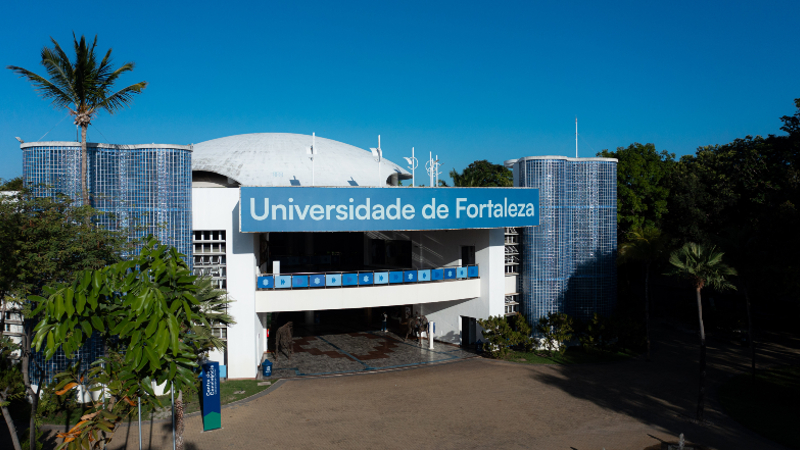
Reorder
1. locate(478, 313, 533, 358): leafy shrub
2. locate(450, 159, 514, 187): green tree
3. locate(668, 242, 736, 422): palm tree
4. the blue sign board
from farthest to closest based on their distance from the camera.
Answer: locate(450, 159, 514, 187): green tree
locate(478, 313, 533, 358): leafy shrub
the blue sign board
locate(668, 242, 736, 422): palm tree

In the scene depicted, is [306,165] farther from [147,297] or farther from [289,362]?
[147,297]

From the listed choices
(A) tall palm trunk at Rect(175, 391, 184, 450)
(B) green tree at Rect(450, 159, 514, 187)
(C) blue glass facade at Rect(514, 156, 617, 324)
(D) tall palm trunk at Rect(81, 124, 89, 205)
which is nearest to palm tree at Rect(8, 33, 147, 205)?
(D) tall palm trunk at Rect(81, 124, 89, 205)

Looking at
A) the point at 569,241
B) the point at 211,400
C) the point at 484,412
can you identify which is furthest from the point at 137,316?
the point at 569,241

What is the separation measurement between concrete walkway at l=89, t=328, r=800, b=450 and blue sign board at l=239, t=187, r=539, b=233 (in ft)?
22.4

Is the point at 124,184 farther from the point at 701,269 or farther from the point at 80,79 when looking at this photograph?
the point at 701,269

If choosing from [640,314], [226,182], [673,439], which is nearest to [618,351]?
[640,314]

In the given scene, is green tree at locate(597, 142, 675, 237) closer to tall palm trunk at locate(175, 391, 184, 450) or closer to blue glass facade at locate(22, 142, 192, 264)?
blue glass facade at locate(22, 142, 192, 264)

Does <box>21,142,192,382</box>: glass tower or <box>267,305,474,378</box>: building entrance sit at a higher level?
<box>21,142,192,382</box>: glass tower

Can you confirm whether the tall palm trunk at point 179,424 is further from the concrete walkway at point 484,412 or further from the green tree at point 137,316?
the green tree at point 137,316

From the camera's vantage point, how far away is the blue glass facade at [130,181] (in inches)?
769

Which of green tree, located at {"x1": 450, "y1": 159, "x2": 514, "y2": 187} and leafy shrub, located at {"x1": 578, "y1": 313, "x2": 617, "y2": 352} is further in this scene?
green tree, located at {"x1": 450, "y1": 159, "x2": 514, "y2": 187}

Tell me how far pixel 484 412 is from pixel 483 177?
37.3 m

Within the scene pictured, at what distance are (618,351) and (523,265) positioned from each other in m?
6.64

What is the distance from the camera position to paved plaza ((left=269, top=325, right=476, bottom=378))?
23.8 metres
